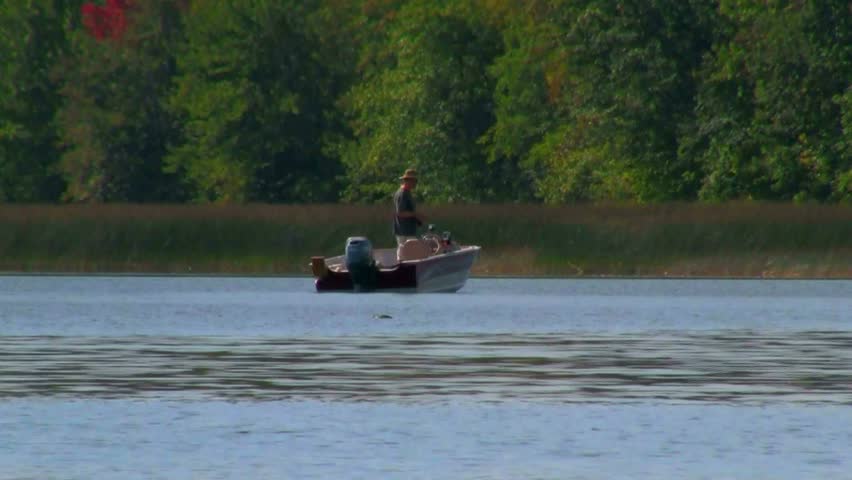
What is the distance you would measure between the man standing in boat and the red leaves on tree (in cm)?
4332

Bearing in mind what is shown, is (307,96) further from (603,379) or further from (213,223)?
(603,379)

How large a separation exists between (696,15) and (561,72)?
17.1 feet

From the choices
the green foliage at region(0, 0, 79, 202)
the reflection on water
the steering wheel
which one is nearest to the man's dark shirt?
the steering wheel

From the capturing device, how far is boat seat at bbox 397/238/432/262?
46.1 meters

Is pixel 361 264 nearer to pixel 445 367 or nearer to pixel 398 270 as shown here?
pixel 398 270

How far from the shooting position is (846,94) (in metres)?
62.2

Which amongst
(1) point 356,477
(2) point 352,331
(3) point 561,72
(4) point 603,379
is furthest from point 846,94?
(1) point 356,477

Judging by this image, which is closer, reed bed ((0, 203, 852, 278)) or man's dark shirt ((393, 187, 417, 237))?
man's dark shirt ((393, 187, 417, 237))

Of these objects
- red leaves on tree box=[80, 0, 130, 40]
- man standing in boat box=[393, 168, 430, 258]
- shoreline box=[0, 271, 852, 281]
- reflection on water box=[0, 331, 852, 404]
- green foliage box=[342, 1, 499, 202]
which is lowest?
shoreline box=[0, 271, 852, 281]

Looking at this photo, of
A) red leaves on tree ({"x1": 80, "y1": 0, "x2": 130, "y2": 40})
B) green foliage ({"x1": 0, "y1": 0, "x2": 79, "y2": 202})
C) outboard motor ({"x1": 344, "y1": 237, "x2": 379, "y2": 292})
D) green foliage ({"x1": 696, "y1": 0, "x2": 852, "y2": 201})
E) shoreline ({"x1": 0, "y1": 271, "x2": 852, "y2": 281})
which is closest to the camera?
outboard motor ({"x1": 344, "y1": 237, "x2": 379, "y2": 292})

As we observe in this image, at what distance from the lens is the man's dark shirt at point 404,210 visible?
45.5m

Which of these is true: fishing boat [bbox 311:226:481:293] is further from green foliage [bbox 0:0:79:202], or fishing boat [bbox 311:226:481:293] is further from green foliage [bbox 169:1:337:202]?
green foliage [bbox 0:0:79:202]

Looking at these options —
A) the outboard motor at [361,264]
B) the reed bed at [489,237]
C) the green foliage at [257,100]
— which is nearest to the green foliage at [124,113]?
the green foliage at [257,100]

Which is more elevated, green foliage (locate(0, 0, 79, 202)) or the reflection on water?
green foliage (locate(0, 0, 79, 202))
